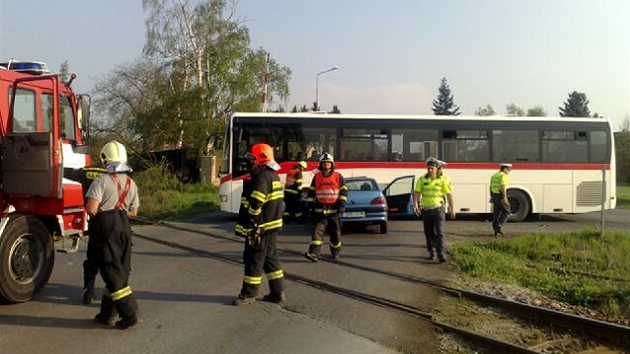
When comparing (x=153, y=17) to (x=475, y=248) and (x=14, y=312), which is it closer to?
(x=475, y=248)

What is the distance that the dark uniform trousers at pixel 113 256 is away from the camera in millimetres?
5879

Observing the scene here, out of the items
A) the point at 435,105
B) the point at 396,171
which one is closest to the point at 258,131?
the point at 396,171

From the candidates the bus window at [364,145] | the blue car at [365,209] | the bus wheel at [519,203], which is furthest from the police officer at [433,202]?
the bus wheel at [519,203]

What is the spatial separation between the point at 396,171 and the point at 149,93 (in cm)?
3208

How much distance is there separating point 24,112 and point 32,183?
1.08 m

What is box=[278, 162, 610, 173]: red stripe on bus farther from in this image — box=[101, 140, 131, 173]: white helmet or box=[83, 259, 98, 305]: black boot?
box=[101, 140, 131, 173]: white helmet

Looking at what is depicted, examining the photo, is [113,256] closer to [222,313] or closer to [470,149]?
[222,313]

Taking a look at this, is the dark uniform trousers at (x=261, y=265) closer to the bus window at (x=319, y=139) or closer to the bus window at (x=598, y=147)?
the bus window at (x=319, y=139)

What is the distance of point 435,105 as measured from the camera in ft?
334

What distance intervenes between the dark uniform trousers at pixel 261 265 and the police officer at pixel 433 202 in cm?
413

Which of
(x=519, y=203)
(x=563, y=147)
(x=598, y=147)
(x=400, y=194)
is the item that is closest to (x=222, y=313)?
(x=400, y=194)

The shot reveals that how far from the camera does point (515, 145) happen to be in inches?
695

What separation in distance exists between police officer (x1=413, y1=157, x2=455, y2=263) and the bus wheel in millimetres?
7771

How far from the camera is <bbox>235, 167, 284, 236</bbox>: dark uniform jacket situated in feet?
22.5
